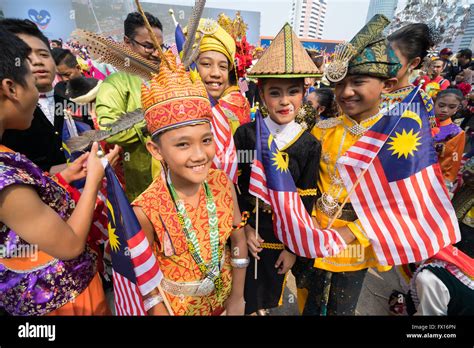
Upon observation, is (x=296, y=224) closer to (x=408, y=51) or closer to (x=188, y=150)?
(x=188, y=150)

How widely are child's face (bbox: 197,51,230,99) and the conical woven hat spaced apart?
0.66 m

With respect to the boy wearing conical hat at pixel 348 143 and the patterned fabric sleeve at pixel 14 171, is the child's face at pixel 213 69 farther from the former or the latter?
the patterned fabric sleeve at pixel 14 171

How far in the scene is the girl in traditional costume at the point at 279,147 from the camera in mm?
1961

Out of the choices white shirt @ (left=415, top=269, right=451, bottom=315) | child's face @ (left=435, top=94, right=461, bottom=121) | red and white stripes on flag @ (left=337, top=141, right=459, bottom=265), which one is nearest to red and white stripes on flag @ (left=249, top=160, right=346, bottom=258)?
red and white stripes on flag @ (left=337, top=141, right=459, bottom=265)

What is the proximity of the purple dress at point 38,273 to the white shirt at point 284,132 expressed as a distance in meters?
1.58

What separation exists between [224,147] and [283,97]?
2.27ft

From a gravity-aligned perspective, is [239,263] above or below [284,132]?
below

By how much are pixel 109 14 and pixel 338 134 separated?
142 feet

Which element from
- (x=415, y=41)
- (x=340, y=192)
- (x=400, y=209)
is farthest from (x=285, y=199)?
(x=415, y=41)

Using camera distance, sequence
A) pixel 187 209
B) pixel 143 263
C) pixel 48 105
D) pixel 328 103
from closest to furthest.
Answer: pixel 143 263 < pixel 187 209 < pixel 48 105 < pixel 328 103

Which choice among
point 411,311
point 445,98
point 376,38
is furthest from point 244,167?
point 445,98

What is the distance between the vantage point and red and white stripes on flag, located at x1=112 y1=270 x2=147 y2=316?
165 cm

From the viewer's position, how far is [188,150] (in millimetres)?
1488

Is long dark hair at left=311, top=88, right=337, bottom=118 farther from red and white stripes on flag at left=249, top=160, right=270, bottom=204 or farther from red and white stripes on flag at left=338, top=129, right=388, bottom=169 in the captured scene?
red and white stripes on flag at left=249, top=160, right=270, bottom=204
